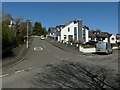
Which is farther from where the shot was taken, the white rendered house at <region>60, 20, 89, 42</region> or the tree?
the tree

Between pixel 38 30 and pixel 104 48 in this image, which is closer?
pixel 104 48

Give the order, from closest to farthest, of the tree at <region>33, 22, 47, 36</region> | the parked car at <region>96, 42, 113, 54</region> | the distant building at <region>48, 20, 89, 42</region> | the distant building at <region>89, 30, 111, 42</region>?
the parked car at <region>96, 42, 113, 54</region> < the distant building at <region>48, 20, 89, 42</region> < the distant building at <region>89, 30, 111, 42</region> < the tree at <region>33, 22, 47, 36</region>

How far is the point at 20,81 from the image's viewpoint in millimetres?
16641

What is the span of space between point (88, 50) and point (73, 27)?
35.7 meters

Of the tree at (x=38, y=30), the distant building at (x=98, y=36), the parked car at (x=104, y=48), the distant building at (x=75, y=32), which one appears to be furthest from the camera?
the tree at (x=38, y=30)

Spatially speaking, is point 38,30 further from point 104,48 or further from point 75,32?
point 104,48

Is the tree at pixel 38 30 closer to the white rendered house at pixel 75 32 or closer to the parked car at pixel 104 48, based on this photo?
the white rendered house at pixel 75 32

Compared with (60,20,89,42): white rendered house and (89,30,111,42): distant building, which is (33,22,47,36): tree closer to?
(89,30,111,42): distant building

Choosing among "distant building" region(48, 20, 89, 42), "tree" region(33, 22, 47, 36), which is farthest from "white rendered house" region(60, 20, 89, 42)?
"tree" region(33, 22, 47, 36)

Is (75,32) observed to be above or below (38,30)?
below

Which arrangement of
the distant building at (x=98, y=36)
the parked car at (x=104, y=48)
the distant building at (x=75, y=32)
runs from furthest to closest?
the distant building at (x=98, y=36)
the distant building at (x=75, y=32)
the parked car at (x=104, y=48)

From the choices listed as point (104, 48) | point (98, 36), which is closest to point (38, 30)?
→ point (98, 36)

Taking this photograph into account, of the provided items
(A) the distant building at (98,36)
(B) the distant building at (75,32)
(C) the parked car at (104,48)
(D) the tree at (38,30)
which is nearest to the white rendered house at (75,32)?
(B) the distant building at (75,32)

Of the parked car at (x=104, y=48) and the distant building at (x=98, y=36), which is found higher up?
the distant building at (x=98, y=36)
